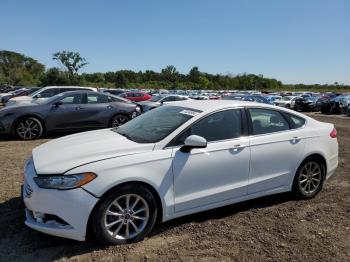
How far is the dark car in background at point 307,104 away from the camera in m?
33.0

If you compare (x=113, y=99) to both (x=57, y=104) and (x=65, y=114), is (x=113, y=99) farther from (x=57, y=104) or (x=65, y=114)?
(x=57, y=104)

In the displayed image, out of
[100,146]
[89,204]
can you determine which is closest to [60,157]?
[100,146]

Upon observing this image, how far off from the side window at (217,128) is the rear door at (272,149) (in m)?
0.23

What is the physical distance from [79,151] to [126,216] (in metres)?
0.90

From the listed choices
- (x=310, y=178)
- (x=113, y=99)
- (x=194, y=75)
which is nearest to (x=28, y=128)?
(x=113, y=99)

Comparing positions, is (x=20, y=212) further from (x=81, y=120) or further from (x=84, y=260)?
(x=81, y=120)

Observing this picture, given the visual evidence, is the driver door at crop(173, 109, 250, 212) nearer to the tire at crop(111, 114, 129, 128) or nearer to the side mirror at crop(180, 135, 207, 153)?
the side mirror at crop(180, 135, 207, 153)

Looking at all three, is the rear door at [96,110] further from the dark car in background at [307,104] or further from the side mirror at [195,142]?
the dark car in background at [307,104]

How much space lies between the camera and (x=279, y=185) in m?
4.98

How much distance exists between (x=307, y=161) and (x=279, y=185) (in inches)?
25.3

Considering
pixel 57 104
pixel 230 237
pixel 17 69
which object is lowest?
pixel 230 237

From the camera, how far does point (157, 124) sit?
4.69 m

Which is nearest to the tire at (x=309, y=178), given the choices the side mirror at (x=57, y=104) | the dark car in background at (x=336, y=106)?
the side mirror at (x=57, y=104)

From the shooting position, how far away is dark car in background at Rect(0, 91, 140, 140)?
10258 mm
